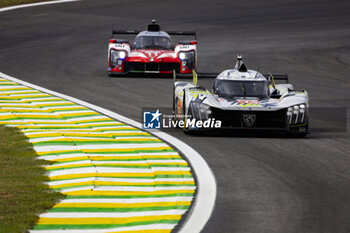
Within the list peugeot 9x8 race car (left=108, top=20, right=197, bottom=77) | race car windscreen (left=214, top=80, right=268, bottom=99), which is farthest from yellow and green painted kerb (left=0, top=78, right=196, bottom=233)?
peugeot 9x8 race car (left=108, top=20, right=197, bottom=77)

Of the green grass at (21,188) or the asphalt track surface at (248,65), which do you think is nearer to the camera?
the green grass at (21,188)

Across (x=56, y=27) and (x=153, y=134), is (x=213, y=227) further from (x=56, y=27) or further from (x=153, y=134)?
(x=56, y=27)

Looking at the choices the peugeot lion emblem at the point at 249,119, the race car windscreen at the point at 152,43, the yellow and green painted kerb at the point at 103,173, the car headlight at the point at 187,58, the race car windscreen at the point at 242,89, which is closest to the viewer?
the yellow and green painted kerb at the point at 103,173

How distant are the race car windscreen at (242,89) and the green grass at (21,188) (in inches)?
172

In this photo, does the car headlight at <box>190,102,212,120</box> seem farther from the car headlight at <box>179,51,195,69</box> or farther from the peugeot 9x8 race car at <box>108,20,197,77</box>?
the car headlight at <box>179,51,195,69</box>

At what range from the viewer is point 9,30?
34406 millimetres

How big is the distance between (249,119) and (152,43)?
1088cm

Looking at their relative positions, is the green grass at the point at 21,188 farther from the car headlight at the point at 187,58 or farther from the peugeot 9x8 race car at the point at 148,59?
the car headlight at the point at 187,58

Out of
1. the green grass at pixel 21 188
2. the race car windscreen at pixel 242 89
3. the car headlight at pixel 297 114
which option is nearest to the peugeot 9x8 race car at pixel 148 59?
the race car windscreen at pixel 242 89

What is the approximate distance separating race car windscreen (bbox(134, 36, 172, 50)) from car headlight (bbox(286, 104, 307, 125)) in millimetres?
10708

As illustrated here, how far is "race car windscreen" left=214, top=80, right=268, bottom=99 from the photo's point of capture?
50.1 feet

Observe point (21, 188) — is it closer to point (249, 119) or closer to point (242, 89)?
point (249, 119)

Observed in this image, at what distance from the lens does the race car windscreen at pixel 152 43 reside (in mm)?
24337

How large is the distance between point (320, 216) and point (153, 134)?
601cm
